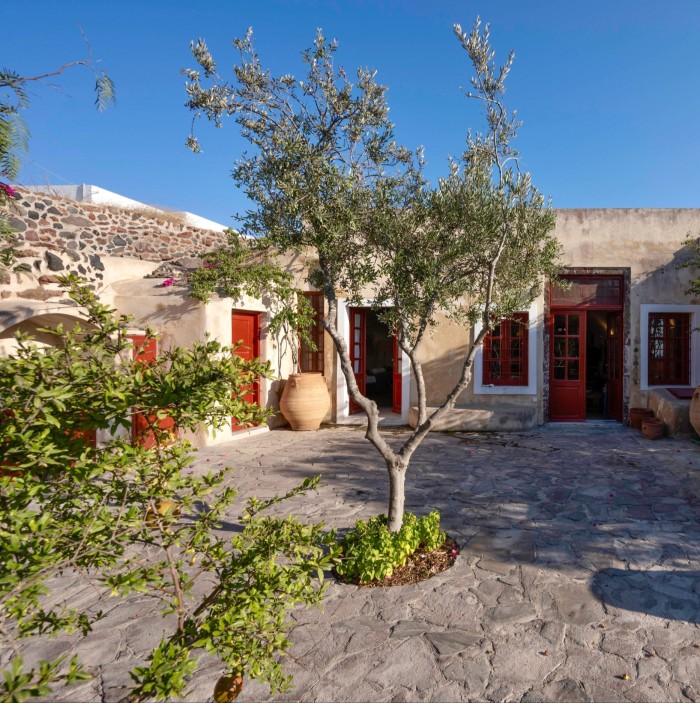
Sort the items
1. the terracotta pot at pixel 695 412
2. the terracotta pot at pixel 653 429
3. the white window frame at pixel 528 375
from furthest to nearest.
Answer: the white window frame at pixel 528 375
the terracotta pot at pixel 653 429
the terracotta pot at pixel 695 412

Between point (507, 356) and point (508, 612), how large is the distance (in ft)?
25.7

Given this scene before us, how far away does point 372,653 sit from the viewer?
9.81 feet

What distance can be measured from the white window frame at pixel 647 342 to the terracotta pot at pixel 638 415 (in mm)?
567

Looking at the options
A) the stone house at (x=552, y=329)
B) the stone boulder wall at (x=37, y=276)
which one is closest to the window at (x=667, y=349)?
the stone house at (x=552, y=329)

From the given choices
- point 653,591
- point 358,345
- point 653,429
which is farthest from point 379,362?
point 653,591

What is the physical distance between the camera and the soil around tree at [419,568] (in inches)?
151

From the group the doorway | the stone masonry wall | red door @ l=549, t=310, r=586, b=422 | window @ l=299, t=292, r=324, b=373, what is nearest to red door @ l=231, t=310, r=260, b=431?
window @ l=299, t=292, r=324, b=373

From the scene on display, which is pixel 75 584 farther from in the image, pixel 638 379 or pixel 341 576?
pixel 638 379

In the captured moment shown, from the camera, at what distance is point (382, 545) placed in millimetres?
3990

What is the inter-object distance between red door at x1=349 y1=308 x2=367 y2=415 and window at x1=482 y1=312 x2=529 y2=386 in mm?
2832

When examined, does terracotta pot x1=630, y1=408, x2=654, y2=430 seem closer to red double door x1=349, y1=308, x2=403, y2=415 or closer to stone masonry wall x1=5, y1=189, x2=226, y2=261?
red double door x1=349, y1=308, x2=403, y2=415

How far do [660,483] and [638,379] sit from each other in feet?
16.0

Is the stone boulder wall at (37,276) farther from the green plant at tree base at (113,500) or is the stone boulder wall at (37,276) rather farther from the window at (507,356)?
the window at (507,356)

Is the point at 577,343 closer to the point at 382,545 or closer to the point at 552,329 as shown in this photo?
the point at 552,329
